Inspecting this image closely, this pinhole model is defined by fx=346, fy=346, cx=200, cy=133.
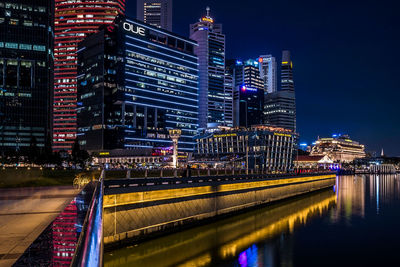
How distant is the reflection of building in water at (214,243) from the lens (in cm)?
2614

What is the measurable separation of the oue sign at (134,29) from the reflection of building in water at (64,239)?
184306mm

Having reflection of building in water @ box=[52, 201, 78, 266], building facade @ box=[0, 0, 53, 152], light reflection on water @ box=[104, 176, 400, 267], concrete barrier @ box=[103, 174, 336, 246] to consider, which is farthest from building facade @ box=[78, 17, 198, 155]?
reflection of building in water @ box=[52, 201, 78, 266]

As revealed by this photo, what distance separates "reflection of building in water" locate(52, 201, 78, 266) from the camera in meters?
5.74

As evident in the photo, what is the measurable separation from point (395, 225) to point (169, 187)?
1350 inches

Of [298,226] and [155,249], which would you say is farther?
[298,226]

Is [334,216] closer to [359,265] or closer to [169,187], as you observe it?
[359,265]

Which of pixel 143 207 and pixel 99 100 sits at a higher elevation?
pixel 99 100

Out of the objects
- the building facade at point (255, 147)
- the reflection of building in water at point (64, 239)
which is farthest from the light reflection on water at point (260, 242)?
the building facade at point (255, 147)

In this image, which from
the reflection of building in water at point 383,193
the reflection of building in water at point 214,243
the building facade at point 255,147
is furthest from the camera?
the building facade at point 255,147

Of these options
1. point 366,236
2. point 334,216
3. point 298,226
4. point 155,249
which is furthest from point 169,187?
point 334,216

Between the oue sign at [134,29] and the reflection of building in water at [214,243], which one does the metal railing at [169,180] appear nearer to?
the reflection of building in water at [214,243]

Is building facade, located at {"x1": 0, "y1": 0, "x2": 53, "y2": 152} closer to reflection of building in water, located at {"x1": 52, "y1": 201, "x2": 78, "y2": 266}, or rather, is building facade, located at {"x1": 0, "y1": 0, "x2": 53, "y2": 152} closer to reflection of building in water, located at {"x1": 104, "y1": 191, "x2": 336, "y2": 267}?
reflection of building in water, located at {"x1": 104, "y1": 191, "x2": 336, "y2": 267}

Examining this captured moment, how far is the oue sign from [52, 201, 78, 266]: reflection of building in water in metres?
184

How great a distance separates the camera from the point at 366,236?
39812 mm
